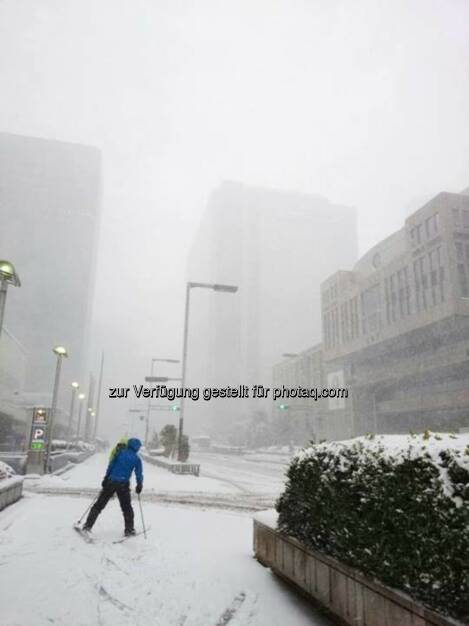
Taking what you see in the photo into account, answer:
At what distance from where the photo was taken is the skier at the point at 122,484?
7.47 meters

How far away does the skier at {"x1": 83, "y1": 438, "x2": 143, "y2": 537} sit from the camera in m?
7.47

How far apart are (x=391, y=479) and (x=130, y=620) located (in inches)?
108

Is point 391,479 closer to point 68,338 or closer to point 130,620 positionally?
point 130,620

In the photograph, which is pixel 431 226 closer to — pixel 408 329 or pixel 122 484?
pixel 408 329

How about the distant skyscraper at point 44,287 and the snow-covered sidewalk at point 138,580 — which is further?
the distant skyscraper at point 44,287

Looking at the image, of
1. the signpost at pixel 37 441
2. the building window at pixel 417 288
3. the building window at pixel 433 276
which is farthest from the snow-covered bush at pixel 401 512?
the building window at pixel 417 288

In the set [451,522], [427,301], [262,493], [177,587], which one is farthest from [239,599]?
[427,301]

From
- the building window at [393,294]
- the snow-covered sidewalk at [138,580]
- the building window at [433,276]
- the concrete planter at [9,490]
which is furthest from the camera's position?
the building window at [393,294]

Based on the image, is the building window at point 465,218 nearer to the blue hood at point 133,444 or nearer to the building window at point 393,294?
the building window at point 393,294

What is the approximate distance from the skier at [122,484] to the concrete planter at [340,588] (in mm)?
2379

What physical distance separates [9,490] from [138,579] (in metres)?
5.87

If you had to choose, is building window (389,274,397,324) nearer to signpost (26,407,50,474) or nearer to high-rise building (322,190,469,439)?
high-rise building (322,190,469,439)

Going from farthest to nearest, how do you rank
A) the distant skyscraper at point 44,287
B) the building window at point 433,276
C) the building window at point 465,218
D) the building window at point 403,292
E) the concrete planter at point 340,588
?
the distant skyscraper at point 44,287, the building window at point 403,292, the building window at point 433,276, the building window at point 465,218, the concrete planter at point 340,588

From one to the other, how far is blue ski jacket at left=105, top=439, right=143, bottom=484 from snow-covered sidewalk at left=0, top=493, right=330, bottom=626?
877 mm
